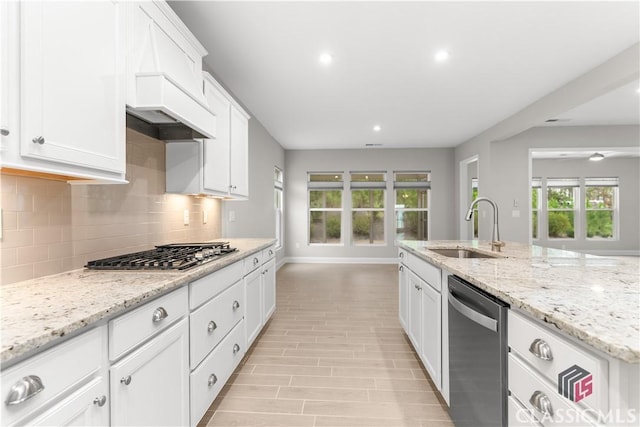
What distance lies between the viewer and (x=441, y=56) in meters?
2.95

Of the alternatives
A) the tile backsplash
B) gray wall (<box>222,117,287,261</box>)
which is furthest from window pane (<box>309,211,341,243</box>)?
the tile backsplash

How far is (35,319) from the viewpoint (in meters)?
0.86

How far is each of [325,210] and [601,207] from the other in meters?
7.51

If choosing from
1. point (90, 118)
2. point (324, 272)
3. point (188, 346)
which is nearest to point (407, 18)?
point (90, 118)

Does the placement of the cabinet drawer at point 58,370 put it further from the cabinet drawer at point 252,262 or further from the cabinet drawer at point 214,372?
the cabinet drawer at point 252,262

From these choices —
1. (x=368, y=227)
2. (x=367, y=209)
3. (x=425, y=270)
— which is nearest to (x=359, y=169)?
(x=367, y=209)

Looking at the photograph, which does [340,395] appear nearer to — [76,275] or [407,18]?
[76,275]

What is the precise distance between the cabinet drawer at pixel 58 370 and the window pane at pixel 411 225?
7.06 metres

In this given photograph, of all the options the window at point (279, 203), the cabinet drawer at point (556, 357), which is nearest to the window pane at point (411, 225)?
the window at point (279, 203)

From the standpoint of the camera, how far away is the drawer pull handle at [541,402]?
2.95 feet

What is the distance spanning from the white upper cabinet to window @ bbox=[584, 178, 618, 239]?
35.2 ft

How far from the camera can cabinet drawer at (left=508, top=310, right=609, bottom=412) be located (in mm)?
734

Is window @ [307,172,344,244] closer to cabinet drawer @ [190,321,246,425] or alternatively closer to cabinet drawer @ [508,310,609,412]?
cabinet drawer @ [190,321,246,425]

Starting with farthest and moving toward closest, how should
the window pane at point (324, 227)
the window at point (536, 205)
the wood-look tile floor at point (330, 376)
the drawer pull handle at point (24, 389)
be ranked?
the window at point (536, 205) → the window pane at point (324, 227) → the wood-look tile floor at point (330, 376) → the drawer pull handle at point (24, 389)
